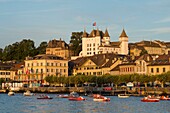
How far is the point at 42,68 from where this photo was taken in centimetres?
13488

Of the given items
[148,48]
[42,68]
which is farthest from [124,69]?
[148,48]

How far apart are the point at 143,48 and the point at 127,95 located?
3565 inches

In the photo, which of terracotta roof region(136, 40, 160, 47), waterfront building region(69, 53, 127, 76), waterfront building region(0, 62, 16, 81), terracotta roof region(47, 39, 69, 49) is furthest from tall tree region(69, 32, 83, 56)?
waterfront building region(69, 53, 127, 76)

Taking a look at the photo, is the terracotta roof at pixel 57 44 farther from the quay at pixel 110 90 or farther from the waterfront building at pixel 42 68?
the quay at pixel 110 90

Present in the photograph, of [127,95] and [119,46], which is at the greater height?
[119,46]

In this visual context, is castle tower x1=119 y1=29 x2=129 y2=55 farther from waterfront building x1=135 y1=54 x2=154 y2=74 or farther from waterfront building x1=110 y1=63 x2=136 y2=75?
waterfront building x1=135 y1=54 x2=154 y2=74

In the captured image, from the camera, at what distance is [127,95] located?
9600cm

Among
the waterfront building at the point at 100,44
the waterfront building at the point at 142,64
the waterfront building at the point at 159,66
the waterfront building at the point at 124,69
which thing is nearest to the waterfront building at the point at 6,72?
the waterfront building at the point at 100,44

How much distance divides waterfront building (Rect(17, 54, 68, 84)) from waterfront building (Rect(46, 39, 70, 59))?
4366 centimetres

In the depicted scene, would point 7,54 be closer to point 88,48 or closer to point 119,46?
point 88,48

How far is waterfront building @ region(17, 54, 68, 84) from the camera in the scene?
443 ft

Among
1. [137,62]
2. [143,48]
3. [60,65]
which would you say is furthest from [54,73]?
[143,48]

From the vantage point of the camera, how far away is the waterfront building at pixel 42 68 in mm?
134875

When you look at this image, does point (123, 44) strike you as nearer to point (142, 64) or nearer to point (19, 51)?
point (19, 51)
